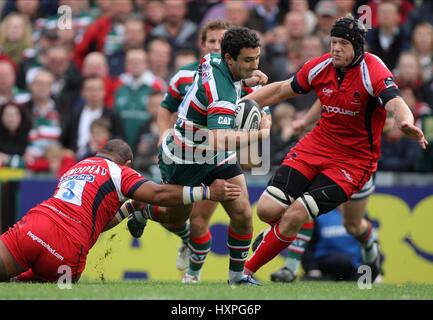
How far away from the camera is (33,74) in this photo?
17.5m

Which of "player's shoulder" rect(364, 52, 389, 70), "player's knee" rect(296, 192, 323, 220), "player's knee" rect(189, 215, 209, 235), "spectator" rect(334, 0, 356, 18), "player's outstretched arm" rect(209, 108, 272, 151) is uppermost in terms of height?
"spectator" rect(334, 0, 356, 18)

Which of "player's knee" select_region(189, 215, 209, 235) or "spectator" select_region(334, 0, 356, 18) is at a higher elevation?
"spectator" select_region(334, 0, 356, 18)

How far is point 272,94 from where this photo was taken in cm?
1053

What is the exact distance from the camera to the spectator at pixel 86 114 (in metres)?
15.8

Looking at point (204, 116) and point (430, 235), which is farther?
point (430, 235)

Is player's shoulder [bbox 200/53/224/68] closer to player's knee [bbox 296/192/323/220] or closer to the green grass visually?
player's knee [bbox 296/192/323/220]

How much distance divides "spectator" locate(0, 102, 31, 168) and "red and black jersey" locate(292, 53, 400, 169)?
6227 millimetres

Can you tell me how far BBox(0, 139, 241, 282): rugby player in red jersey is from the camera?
9.36 m

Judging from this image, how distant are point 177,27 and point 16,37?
9.33 ft

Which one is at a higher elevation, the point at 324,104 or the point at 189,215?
the point at 324,104

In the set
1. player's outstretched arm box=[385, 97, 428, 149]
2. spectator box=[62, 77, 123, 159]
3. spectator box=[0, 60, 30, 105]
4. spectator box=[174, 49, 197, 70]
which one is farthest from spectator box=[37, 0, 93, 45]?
player's outstretched arm box=[385, 97, 428, 149]

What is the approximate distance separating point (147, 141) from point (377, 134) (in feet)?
17.6
